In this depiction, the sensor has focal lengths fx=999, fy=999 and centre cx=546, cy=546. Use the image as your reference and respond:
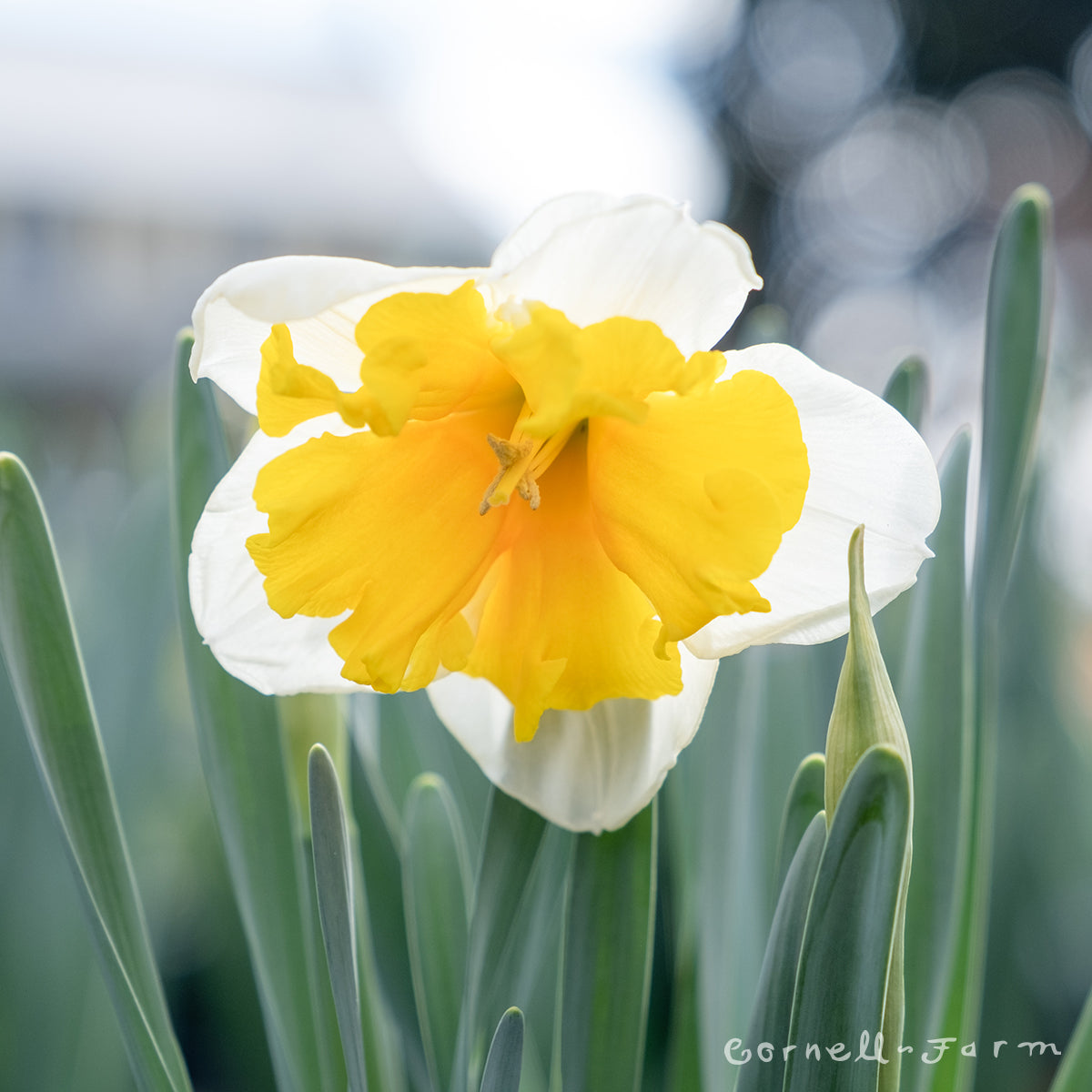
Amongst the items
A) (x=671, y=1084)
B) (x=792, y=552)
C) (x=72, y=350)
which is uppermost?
(x=72, y=350)

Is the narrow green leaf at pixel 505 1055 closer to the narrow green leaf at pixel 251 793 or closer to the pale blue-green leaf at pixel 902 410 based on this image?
the narrow green leaf at pixel 251 793

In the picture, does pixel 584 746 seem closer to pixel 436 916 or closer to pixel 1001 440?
pixel 436 916

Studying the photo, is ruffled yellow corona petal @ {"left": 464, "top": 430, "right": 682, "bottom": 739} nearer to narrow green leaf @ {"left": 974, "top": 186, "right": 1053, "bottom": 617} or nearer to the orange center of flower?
the orange center of flower

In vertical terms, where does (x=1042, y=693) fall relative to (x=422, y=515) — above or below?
below

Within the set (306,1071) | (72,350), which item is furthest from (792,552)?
(72,350)

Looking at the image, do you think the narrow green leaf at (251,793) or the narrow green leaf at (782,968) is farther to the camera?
the narrow green leaf at (251,793)

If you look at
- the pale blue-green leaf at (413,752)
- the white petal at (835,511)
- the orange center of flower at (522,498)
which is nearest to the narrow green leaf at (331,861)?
the orange center of flower at (522,498)

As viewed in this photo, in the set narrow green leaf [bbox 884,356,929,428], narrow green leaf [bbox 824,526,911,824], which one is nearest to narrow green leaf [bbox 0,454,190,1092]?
narrow green leaf [bbox 824,526,911,824]

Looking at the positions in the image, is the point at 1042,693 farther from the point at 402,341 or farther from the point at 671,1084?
the point at 402,341
